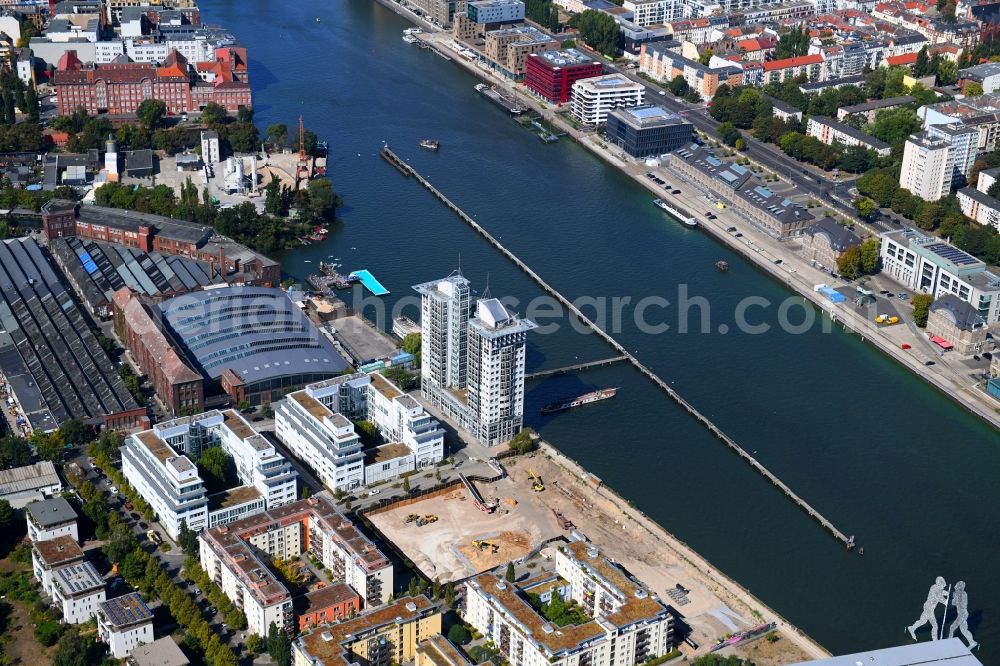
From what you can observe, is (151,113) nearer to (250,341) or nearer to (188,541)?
(250,341)

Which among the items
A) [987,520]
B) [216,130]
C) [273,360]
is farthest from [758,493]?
[216,130]

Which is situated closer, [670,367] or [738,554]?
[738,554]

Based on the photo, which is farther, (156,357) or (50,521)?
(156,357)

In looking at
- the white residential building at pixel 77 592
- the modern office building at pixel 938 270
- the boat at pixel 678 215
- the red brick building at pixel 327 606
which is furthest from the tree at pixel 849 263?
the white residential building at pixel 77 592

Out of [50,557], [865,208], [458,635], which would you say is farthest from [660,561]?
[865,208]

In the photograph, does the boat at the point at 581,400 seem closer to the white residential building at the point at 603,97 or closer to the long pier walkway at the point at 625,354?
the long pier walkway at the point at 625,354

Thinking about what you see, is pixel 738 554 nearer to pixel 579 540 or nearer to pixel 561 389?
pixel 579 540
